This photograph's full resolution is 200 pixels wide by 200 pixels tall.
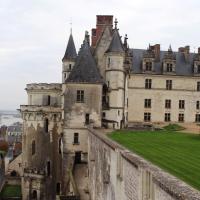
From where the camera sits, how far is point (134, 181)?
12547 millimetres

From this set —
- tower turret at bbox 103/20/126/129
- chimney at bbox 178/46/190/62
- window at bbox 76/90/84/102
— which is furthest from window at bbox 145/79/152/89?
window at bbox 76/90/84/102

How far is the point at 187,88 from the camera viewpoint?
47562mm

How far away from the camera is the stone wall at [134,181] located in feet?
29.5

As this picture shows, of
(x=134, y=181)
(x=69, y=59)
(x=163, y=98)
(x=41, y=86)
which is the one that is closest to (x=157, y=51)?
(x=163, y=98)

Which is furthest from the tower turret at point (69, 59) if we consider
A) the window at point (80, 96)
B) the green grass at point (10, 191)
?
the green grass at point (10, 191)

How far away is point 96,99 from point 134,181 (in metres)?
23.9

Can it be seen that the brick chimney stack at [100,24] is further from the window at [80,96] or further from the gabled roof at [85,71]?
the window at [80,96]

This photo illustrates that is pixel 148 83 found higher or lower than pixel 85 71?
lower

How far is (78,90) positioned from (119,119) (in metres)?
5.24

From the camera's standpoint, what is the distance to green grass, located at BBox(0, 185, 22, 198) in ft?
156

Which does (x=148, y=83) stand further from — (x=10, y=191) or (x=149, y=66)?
(x=10, y=191)

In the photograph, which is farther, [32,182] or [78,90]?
[32,182]

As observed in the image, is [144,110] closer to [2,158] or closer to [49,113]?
[49,113]

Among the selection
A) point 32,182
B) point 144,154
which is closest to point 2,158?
point 32,182
